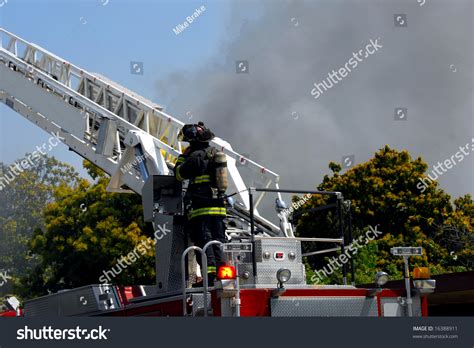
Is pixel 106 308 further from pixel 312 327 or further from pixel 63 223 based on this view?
pixel 63 223

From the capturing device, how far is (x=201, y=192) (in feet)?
28.2

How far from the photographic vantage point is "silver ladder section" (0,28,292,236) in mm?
12672

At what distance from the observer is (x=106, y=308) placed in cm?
861

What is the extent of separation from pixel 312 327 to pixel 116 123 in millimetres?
7814

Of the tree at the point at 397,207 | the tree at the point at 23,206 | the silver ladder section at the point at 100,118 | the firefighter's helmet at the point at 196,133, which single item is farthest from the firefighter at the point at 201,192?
the tree at the point at 23,206

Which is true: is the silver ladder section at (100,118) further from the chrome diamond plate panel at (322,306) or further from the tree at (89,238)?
the tree at (89,238)

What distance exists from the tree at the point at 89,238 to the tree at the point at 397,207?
6.01 meters

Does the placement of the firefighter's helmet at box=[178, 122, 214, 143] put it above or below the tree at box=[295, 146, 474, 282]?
below

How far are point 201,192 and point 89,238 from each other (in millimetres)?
22335

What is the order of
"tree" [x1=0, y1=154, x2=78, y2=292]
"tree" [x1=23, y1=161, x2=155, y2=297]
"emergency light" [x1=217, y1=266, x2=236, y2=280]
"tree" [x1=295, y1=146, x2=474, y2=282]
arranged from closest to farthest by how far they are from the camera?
"emergency light" [x1=217, y1=266, x2=236, y2=280], "tree" [x1=295, y1=146, x2=474, y2=282], "tree" [x1=23, y1=161, x2=155, y2=297], "tree" [x1=0, y1=154, x2=78, y2=292]

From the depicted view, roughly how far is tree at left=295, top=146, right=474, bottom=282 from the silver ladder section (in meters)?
13.1

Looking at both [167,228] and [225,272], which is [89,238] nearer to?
[167,228]

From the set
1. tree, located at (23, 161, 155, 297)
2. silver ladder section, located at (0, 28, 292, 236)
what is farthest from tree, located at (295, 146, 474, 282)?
silver ladder section, located at (0, 28, 292, 236)

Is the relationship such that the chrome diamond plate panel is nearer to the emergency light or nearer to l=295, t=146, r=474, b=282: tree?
the emergency light
